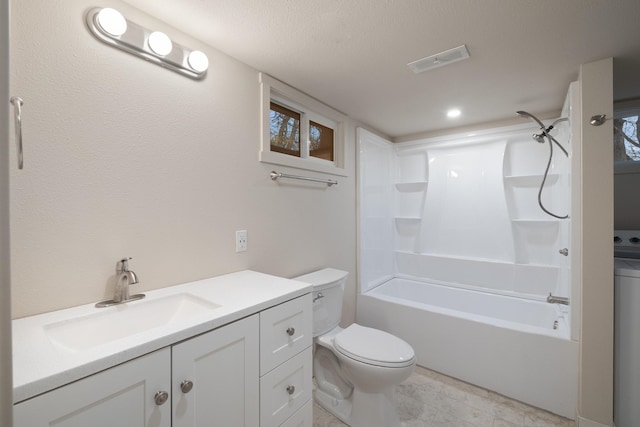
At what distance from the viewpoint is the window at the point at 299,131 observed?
5.76ft

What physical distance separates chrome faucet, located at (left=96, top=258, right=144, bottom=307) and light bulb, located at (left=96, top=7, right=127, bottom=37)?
0.92m

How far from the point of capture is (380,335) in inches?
71.7

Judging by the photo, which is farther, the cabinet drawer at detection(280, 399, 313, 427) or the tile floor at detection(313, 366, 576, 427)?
the tile floor at detection(313, 366, 576, 427)

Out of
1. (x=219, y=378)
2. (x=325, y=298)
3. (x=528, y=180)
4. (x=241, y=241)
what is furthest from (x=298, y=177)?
(x=528, y=180)

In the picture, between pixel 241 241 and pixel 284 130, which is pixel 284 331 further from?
pixel 284 130

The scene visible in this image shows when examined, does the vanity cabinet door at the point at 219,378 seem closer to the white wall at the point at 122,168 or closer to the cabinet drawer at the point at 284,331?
the cabinet drawer at the point at 284,331

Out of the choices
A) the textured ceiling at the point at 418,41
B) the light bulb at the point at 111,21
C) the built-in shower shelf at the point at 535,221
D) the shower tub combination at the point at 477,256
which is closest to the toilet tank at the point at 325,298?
the shower tub combination at the point at 477,256

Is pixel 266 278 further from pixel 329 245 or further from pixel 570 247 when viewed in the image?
pixel 570 247

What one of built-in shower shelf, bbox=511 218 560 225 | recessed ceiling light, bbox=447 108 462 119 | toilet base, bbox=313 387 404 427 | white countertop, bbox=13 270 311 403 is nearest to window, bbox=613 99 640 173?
built-in shower shelf, bbox=511 218 560 225

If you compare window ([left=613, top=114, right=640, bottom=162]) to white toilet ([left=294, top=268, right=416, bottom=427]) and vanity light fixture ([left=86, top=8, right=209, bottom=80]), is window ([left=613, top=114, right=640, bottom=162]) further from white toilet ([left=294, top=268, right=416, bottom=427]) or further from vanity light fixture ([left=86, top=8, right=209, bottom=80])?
vanity light fixture ([left=86, top=8, right=209, bottom=80])

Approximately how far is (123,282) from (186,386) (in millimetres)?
524

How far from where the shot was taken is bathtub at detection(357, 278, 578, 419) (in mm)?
1775

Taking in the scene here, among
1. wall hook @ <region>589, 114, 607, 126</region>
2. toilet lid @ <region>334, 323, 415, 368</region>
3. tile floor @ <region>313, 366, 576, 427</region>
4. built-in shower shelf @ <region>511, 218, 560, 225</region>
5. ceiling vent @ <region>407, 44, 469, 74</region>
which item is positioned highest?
ceiling vent @ <region>407, 44, 469, 74</region>

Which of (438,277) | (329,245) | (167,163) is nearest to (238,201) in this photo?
(167,163)
